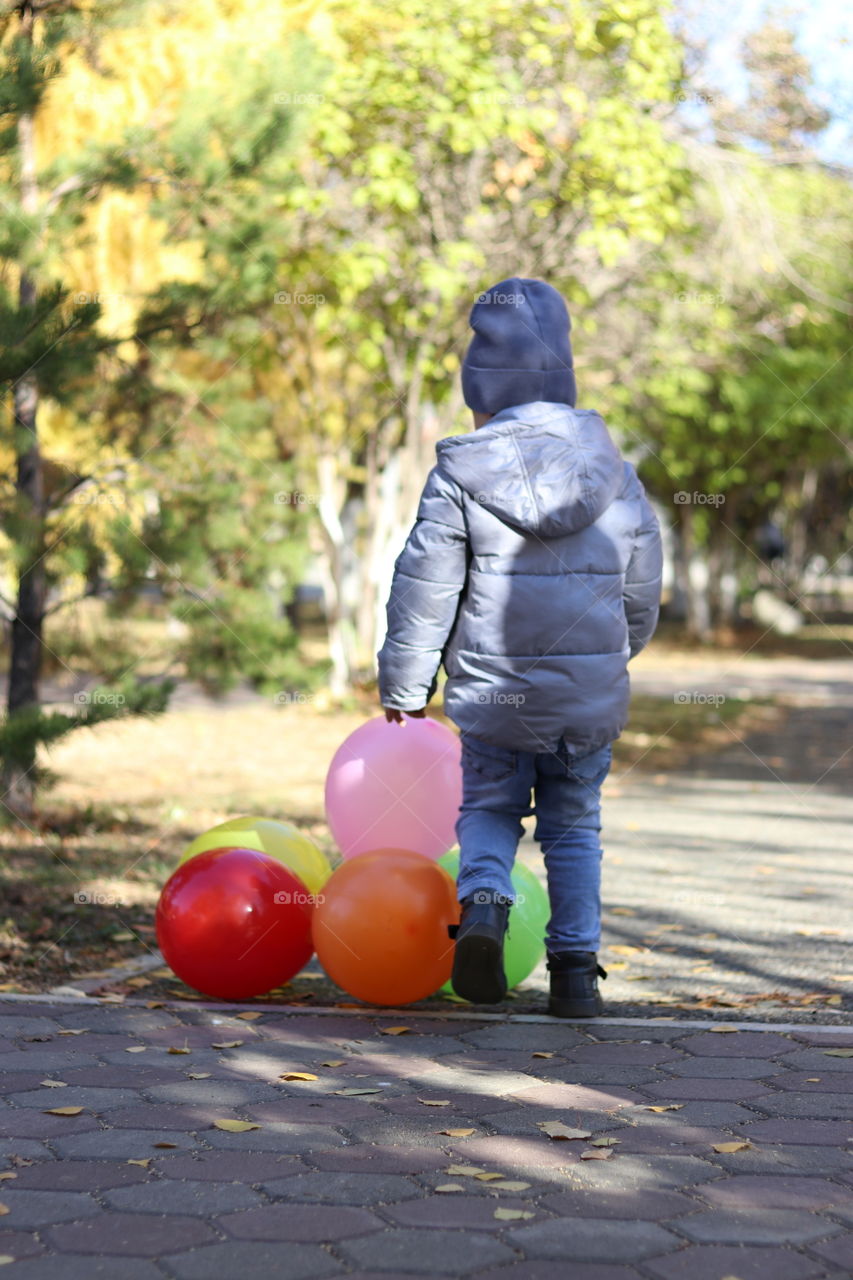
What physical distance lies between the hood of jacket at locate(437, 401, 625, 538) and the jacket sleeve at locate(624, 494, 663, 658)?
20 centimetres

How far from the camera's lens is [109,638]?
7.53 meters

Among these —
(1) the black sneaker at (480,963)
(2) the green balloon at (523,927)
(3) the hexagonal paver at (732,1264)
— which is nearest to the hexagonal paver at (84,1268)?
(3) the hexagonal paver at (732,1264)

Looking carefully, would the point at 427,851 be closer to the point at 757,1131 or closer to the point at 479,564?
the point at 479,564

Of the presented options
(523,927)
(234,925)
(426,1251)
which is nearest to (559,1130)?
(426,1251)

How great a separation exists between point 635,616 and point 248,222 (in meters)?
3.72

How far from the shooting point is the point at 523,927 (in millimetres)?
4609

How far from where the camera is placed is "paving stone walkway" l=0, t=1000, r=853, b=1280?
2729mm

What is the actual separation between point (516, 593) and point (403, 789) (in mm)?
1062

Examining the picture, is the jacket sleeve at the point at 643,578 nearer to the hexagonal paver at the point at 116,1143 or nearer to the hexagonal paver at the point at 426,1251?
the hexagonal paver at the point at 116,1143

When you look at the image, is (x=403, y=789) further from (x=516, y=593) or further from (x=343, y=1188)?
(x=343, y=1188)

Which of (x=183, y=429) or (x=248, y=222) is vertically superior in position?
(x=248, y=222)

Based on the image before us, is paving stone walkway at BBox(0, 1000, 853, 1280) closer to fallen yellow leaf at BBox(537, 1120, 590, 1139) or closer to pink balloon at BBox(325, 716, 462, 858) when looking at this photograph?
fallen yellow leaf at BBox(537, 1120, 590, 1139)

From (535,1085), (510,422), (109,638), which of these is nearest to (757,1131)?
(535,1085)

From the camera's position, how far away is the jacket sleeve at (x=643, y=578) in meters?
4.58
